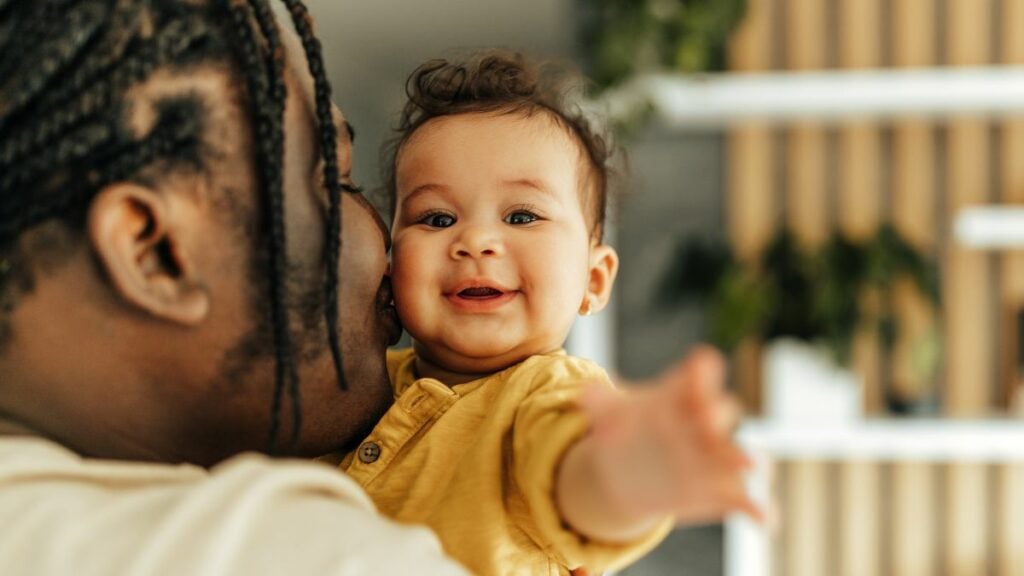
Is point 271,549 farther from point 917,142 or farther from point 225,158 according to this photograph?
point 917,142

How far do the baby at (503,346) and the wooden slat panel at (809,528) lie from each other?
8.15 ft

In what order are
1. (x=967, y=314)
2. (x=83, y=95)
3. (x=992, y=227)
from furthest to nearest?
(x=967, y=314), (x=992, y=227), (x=83, y=95)

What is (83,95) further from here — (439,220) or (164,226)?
(439,220)

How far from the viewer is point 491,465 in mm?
711

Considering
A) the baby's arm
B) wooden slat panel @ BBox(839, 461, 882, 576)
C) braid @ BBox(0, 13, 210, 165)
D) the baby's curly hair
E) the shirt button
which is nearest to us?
the baby's arm

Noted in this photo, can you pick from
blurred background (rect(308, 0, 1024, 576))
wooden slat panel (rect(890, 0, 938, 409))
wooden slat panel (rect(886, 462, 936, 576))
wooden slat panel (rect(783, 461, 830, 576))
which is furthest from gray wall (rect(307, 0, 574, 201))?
wooden slat panel (rect(886, 462, 936, 576))

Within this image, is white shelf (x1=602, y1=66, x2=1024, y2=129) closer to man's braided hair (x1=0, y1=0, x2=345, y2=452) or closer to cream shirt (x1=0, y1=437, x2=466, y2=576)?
man's braided hair (x1=0, y1=0, x2=345, y2=452)

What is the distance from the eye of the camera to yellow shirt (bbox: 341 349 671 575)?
0.61 meters

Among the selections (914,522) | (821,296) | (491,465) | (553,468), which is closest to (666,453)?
(553,468)

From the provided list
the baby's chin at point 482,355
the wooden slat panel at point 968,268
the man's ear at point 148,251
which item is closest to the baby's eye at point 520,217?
the baby's chin at point 482,355

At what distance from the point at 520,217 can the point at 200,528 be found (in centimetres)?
47

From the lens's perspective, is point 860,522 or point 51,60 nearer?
point 51,60

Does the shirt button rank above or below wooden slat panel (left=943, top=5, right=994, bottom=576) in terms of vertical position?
above

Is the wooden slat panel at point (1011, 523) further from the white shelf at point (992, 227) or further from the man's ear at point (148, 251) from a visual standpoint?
the man's ear at point (148, 251)
